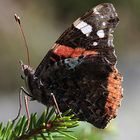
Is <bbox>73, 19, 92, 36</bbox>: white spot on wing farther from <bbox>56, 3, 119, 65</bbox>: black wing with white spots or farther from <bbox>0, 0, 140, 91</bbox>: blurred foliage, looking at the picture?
<bbox>0, 0, 140, 91</bbox>: blurred foliage

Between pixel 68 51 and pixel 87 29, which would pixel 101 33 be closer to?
pixel 87 29

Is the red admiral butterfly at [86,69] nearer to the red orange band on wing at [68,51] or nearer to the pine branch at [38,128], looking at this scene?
the red orange band on wing at [68,51]

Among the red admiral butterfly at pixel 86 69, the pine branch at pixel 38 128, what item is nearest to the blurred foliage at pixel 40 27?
the red admiral butterfly at pixel 86 69

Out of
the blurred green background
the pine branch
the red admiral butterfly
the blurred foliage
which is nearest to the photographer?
the pine branch

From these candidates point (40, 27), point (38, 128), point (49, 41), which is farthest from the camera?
point (40, 27)

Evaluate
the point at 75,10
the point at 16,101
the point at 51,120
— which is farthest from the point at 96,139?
the point at 75,10

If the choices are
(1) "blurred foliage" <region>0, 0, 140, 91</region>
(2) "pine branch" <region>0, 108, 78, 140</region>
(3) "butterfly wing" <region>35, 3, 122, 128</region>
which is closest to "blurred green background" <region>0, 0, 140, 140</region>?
(1) "blurred foliage" <region>0, 0, 140, 91</region>

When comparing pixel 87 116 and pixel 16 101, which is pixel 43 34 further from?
pixel 87 116

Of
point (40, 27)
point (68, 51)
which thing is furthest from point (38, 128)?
point (40, 27)
